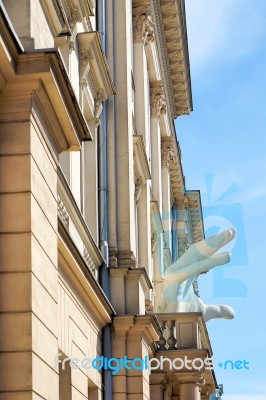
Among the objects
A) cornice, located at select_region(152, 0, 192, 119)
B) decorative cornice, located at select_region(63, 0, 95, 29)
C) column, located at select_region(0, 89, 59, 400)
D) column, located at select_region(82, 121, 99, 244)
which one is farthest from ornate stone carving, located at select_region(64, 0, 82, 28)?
cornice, located at select_region(152, 0, 192, 119)

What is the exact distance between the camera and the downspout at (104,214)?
18.8m

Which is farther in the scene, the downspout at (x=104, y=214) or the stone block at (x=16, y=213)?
the downspout at (x=104, y=214)

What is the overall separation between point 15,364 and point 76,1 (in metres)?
8.90

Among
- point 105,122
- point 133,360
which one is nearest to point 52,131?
point 133,360

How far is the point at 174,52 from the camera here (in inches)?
1432

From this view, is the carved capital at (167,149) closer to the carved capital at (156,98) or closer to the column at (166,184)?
the column at (166,184)

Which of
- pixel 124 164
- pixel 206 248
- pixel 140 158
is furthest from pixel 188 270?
pixel 124 164

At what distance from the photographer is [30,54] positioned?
9.77m

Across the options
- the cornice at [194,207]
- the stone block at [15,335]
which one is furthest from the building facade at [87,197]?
the cornice at [194,207]

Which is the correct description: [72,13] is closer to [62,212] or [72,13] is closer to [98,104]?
[98,104]

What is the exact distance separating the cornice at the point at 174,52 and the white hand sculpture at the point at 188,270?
8.00 meters

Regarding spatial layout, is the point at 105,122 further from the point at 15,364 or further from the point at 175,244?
the point at 175,244

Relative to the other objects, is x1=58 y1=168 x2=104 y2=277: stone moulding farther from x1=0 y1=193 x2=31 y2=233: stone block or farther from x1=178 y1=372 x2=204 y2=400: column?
x1=178 y1=372 x2=204 y2=400: column

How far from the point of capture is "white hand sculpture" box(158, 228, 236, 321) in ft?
86.8
